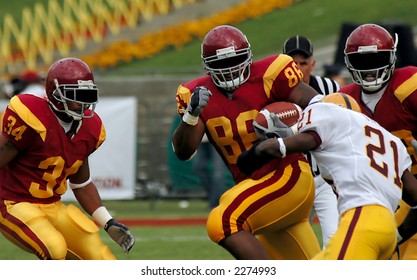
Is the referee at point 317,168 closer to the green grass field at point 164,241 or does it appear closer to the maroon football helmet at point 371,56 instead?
the maroon football helmet at point 371,56

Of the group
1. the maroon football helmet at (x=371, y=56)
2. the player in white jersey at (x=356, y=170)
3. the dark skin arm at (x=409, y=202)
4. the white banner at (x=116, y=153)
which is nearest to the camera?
the player in white jersey at (x=356, y=170)

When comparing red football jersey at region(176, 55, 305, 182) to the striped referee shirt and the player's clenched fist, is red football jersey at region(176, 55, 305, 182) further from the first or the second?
the striped referee shirt

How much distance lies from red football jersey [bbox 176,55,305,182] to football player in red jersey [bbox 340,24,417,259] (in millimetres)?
396

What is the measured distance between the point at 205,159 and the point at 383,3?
12.0 meters

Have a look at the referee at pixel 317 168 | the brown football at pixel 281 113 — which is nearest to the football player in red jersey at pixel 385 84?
the brown football at pixel 281 113

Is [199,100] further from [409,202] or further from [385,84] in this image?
[409,202]

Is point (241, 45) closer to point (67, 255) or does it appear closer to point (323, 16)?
point (67, 255)

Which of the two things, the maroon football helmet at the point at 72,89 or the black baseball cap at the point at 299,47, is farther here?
the black baseball cap at the point at 299,47

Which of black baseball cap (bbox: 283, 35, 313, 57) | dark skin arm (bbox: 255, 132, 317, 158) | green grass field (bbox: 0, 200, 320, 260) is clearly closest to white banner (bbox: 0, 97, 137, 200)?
green grass field (bbox: 0, 200, 320, 260)

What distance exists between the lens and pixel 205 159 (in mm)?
12500

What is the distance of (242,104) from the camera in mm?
6180

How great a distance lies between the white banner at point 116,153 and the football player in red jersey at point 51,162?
21.3ft

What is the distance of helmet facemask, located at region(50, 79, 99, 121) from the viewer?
620 cm

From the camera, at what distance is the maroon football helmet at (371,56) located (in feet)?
19.9
